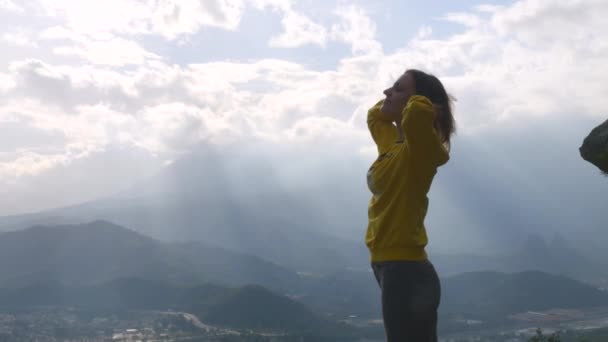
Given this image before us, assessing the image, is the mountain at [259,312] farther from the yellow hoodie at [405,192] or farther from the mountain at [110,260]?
the yellow hoodie at [405,192]

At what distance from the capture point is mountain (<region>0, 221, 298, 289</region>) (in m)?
95.5

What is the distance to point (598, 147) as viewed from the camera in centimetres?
428

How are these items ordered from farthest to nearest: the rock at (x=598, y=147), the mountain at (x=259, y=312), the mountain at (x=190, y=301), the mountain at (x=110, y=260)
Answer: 1. the mountain at (x=110, y=260)
2. the mountain at (x=190, y=301)
3. the mountain at (x=259, y=312)
4. the rock at (x=598, y=147)

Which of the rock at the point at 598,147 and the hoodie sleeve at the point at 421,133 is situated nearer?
the hoodie sleeve at the point at 421,133

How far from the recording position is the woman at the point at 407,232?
7.82 feet

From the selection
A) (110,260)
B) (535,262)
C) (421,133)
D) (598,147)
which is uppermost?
(110,260)

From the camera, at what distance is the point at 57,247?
106375mm

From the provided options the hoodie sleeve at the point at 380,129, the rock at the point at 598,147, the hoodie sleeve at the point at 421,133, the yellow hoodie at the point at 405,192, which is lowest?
the yellow hoodie at the point at 405,192

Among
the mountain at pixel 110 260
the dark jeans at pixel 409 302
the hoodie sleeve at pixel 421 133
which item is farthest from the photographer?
the mountain at pixel 110 260

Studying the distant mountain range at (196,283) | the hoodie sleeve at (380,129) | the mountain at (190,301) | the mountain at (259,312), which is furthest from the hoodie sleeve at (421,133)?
the distant mountain range at (196,283)

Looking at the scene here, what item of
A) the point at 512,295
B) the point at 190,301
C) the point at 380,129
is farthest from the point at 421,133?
the point at 512,295

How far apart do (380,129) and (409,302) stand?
0.88 m

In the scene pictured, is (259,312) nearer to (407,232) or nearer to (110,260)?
(110,260)

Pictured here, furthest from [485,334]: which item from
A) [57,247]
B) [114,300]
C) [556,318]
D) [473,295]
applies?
[57,247]
